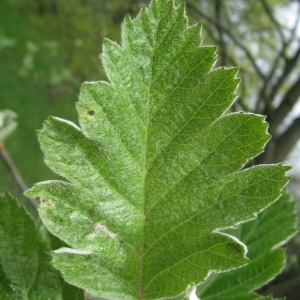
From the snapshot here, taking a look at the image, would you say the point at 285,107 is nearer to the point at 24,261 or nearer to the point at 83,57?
the point at 24,261

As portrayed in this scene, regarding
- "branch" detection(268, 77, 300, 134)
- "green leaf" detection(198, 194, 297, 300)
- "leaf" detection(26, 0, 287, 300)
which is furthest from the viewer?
"branch" detection(268, 77, 300, 134)

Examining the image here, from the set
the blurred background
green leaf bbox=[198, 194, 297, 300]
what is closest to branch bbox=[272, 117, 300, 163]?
the blurred background

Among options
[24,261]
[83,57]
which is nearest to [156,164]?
[24,261]

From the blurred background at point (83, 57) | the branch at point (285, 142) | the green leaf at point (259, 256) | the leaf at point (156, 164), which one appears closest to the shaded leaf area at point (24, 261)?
the leaf at point (156, 164)

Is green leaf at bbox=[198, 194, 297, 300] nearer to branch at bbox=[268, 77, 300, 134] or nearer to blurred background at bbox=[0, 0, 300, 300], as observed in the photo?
blurred background at bbox=[0, 0, 300, 300]

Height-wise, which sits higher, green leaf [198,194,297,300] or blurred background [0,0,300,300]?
blurred background [0,0,300,300]

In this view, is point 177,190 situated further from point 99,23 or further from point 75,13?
point 75,13

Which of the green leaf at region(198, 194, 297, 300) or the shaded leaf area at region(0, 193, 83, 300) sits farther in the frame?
the green leaf at region(198, 194, 297, 300)
